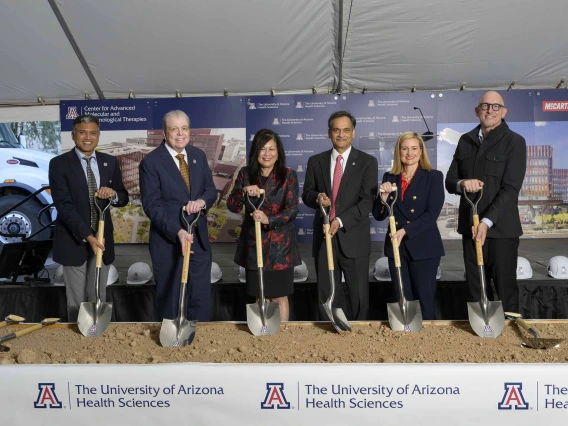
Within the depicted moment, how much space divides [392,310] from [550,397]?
36.8 inches

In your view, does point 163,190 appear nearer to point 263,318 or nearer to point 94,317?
point 94,317

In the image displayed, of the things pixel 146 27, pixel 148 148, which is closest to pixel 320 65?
pixel 146 27

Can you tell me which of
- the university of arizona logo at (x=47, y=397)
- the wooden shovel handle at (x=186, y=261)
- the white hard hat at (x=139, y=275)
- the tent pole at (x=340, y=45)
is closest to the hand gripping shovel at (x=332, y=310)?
the wooden shovel handle at (x=186, y=261)

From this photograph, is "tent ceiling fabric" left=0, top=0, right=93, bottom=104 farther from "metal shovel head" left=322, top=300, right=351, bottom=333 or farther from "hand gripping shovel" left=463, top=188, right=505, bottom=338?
"hand gripping shovel" left=463, top=188, right=505, bottom=338

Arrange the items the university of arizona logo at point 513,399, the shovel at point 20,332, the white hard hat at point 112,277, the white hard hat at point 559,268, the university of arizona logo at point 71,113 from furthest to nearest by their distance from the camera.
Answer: the university of arizona logo at point 71,113 < the white hard hat at point 112,277 < the white hard hat at point 559,268 < the shovel at point 20,332 < the university of arizona logo at point 513,399

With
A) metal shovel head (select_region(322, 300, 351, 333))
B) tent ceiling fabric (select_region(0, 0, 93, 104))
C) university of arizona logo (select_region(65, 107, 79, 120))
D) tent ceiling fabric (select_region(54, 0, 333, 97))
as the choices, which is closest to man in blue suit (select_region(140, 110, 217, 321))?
metal shovel head (select_region(322, 300, 351, 333))

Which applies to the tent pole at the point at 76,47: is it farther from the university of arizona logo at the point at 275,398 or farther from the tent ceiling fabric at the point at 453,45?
the university of arizona logo at the point at 275,398

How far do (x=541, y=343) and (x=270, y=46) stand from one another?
4.25 m

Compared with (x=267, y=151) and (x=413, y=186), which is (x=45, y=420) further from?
(x=413, y=186)

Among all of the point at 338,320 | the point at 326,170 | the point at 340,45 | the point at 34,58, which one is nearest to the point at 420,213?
the point at 326,170

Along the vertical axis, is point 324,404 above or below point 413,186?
below

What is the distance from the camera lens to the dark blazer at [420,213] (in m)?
3.33

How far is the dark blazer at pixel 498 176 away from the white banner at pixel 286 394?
1432 millimetres

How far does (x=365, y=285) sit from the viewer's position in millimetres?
3492
